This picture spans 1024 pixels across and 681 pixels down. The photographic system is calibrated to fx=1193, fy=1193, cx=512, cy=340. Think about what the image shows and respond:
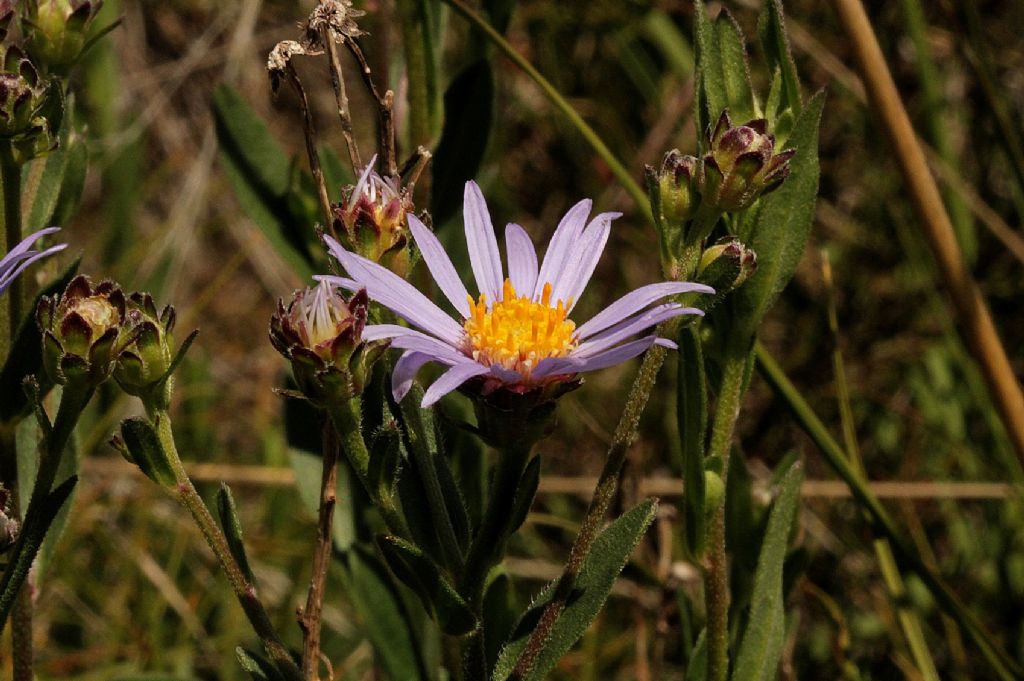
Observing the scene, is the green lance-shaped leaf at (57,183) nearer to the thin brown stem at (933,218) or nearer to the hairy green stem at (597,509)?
the hairy green stem at (597,509)

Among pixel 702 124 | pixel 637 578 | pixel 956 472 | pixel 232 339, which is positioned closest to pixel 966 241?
pixel 956 472

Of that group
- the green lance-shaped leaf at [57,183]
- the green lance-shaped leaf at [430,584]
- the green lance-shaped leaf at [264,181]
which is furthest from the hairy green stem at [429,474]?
the green lance-shaped leaf at [264,181]

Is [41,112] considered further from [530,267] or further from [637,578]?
[637,578]

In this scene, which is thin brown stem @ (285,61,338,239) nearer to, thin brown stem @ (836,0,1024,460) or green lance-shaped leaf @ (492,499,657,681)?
green lance-shaped leaf @ (492,499,657,681)

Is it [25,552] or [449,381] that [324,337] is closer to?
[449,381]

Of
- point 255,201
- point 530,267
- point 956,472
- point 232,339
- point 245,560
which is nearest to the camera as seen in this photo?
point 245,560
